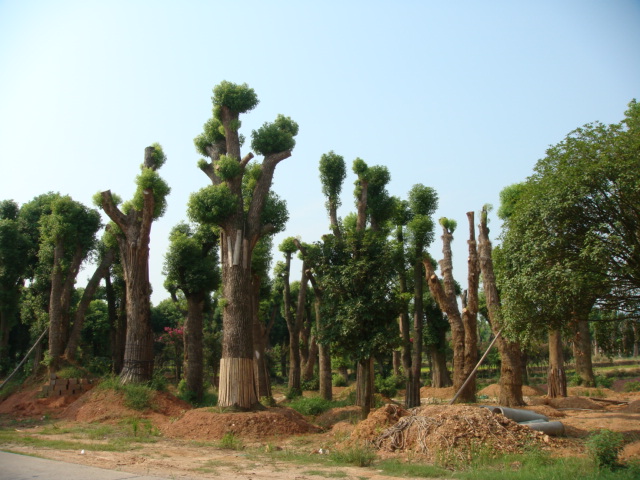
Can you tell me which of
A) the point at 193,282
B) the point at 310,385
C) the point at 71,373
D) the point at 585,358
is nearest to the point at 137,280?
the point at 193,282

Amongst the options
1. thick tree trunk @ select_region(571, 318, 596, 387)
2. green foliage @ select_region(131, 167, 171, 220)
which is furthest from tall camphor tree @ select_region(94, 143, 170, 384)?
thick tree trunk @ select_region(571, 318, 596, 387)

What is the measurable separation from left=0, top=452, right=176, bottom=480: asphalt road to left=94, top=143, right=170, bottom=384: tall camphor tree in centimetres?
891

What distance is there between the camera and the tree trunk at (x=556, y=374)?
21.3 meters

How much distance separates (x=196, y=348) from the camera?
2019 cm

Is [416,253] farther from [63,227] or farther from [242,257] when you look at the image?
[63,227]

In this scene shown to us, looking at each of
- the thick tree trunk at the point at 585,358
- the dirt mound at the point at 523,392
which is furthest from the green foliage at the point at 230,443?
the thick tree trunk at the point at 585,358

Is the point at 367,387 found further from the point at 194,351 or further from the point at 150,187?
the point at 150,187

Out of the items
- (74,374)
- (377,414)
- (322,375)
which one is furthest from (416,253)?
(74,374)

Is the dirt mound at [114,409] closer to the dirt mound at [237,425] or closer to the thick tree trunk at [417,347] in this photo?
the dirt mound at [237,425]

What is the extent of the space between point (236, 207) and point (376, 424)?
7595 millimetres

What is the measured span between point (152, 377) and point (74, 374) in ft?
12.7

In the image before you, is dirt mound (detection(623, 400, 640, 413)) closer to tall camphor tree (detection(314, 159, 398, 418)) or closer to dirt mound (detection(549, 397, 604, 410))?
dirt mound (detection(549, 397, 604, 410))

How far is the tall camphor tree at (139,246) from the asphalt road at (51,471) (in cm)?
891

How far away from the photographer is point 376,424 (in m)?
11.5
